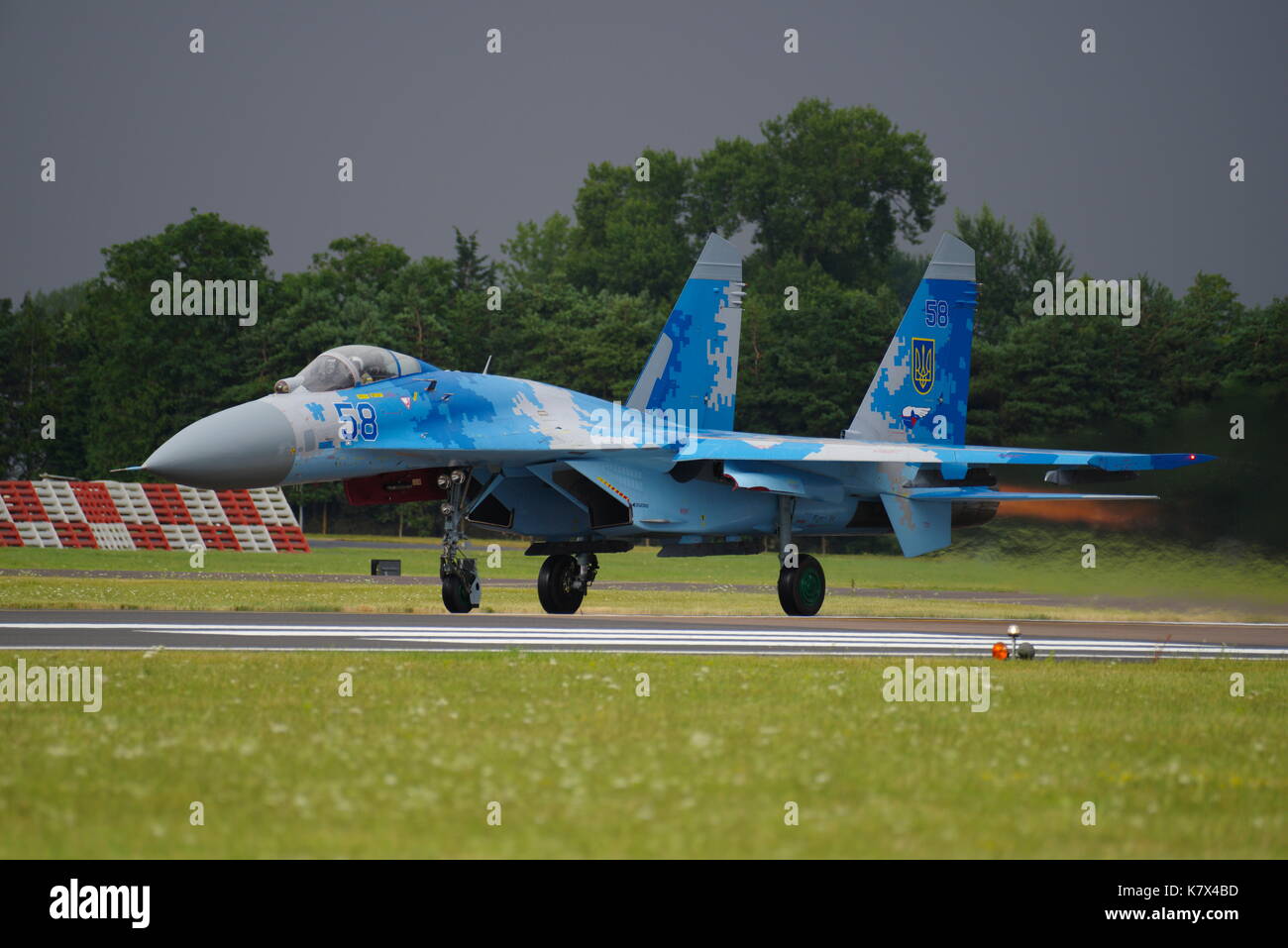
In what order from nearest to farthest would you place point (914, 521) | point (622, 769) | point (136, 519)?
1. point (622, 769)
2. point (914, 521)
3. point (136, 519)

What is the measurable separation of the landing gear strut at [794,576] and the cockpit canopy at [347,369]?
6121 mm

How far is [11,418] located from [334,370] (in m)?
55.9

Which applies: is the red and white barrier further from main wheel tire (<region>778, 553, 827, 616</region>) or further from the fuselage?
main wheel tire (<region>778, 553, 827, 616</region>)

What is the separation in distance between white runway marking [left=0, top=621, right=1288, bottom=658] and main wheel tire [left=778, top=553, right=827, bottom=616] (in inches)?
144

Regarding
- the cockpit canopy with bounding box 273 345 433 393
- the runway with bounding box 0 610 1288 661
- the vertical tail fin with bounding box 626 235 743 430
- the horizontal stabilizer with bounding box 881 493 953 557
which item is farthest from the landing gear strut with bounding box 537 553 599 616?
the horizontal stabilizer with bounding box 881 493 953 557

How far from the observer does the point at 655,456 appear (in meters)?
20.4

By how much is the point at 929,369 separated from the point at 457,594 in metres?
9.34

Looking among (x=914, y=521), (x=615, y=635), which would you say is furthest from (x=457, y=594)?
(x=914, y=521)

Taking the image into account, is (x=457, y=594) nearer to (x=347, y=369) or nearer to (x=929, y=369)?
(x=347, y=369)

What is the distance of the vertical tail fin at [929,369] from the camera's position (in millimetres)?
24547

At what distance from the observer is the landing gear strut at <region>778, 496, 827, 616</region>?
21.8 metres

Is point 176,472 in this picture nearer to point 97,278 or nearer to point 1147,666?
point 1147,666

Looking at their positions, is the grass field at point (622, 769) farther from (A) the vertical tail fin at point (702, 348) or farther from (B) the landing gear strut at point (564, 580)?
(A) the vertical tail fin at point (702, 348)

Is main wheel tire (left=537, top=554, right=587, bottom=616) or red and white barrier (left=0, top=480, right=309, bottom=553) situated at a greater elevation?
red and white barrier (left=0, top=480, right=309, bottom=553)
